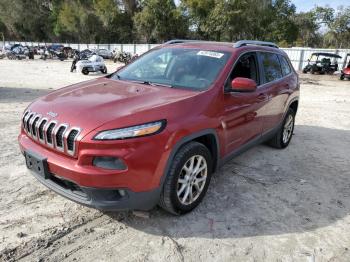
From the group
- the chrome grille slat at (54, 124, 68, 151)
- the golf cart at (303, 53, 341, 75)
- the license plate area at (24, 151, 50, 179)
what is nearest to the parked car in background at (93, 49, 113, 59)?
the golf cart at (303, 53, 341, 75)

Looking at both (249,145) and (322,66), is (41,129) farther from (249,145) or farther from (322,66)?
(322,66)

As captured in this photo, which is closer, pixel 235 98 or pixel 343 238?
pixel 343 238

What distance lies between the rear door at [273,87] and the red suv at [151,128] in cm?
16

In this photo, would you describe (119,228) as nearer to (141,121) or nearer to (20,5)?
(141,121)

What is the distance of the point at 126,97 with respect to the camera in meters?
3.40

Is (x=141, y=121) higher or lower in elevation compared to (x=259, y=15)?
lower

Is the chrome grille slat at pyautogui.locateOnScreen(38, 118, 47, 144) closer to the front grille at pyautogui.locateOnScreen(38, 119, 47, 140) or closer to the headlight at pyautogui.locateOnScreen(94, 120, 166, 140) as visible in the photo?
the front grille at pyautogui.locateOnScreen(38, 119, 47, 140)

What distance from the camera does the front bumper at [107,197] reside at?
9.53 ft

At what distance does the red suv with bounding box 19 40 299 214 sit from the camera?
9.30ft

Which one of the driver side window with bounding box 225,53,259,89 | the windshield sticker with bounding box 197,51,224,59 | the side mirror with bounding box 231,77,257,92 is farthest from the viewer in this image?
the windshield sticker with bounding box 197,51,224,59

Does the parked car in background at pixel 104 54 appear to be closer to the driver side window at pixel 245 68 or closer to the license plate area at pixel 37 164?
the driver side window at pixel 245 68

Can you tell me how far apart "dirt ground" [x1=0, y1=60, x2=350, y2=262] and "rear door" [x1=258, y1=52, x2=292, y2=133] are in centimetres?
78

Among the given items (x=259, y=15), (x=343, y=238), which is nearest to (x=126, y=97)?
(x=343, y=238)

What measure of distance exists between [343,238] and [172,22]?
4646cm
